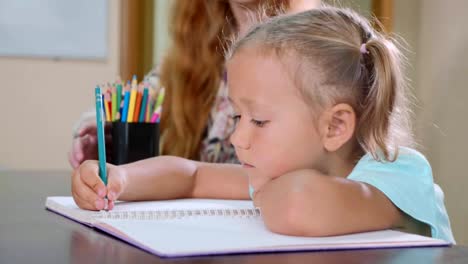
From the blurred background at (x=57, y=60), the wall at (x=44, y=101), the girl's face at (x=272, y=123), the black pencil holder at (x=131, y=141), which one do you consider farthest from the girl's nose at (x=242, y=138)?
the wall at (x=44, y=101)

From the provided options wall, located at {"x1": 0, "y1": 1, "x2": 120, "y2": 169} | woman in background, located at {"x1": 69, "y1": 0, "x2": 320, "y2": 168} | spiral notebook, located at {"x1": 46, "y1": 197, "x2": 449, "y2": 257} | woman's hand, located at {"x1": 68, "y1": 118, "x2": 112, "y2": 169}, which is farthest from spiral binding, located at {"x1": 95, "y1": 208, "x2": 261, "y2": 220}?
wall, located at {"x1": 0, "y1": 1, "x2": 120, "y2": 169}

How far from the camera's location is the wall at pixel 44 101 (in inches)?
128

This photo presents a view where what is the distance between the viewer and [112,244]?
625 mm

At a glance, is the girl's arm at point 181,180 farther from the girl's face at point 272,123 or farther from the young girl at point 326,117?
the girl's face at point 272,123

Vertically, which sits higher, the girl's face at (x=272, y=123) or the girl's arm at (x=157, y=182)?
the girl's face at (x=272, y=123)

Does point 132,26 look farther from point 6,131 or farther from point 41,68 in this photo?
point 6,131

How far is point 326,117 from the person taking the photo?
0.82 m

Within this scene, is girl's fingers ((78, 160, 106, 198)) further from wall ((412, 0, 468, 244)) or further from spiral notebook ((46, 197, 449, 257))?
wall ((412, 0, 468, 244))

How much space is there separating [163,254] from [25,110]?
2857mm

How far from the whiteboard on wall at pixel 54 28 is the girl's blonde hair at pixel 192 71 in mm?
1614

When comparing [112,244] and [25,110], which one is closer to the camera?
[112,244]

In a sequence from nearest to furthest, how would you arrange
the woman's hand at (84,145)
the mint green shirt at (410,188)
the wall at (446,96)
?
the mint green shirt at (410,188)
the woman's hand at (84,145)
the wall at (446,96)

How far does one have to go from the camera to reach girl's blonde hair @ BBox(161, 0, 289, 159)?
5.44 ft

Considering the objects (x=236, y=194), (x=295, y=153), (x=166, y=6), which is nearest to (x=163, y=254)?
(x=295, y=153)
